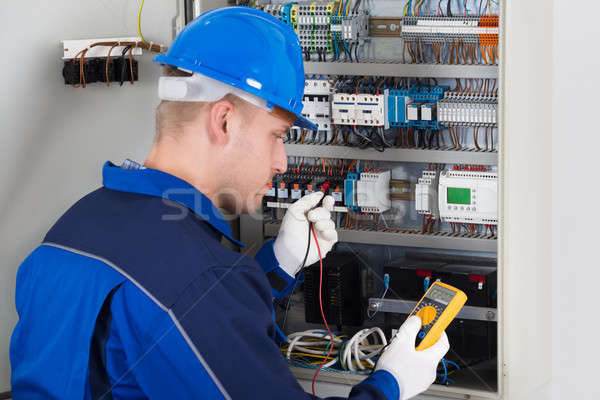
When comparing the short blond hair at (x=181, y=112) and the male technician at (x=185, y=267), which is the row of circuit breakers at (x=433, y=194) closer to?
the male technician at (x=185, y=267)

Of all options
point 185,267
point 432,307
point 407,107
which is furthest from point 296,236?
point 185,267

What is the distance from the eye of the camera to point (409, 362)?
1.47m

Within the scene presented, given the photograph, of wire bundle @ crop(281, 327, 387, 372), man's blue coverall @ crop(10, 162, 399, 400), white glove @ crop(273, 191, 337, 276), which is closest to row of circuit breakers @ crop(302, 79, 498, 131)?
white glove @ crop(273, 191, 337, 276)

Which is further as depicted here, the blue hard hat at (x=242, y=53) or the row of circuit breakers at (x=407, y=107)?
the row of circuit breakers at (x=407, y=107)

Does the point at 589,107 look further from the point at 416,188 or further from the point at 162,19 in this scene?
the point at 162,19

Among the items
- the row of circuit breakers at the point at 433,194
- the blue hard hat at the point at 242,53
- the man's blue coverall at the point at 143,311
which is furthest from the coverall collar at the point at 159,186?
the row of circuit breakers at the point at 433,194

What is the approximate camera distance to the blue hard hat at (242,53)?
1326 mm

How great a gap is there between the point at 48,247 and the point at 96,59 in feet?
3.54

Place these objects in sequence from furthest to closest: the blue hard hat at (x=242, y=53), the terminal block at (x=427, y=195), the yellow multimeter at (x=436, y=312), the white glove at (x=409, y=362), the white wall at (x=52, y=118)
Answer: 1. the terminal block at (x=427, y=195)
2. the white wall at (x=52, y=118)
3. the yellow multimeter at (x=436, y=312)
4. the white glove at (x=409, y=362)
5. the blue hard hat at (x=242, y=53)

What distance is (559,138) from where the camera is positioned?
1.62 metres

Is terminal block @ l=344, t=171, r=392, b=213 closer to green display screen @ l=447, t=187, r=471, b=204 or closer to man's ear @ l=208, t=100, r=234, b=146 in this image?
green display screen @ l=447, t=187, r=471, b=204

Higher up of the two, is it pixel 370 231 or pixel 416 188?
pixel 416 188

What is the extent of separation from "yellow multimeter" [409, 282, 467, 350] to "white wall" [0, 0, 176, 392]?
1.15 m

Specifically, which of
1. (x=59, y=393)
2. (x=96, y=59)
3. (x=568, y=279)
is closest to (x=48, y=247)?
(x=59, y=393)
